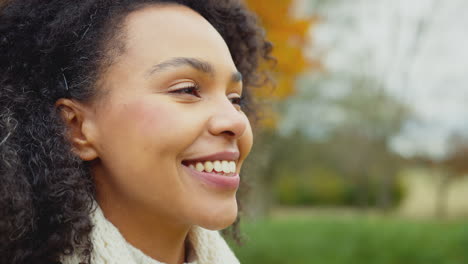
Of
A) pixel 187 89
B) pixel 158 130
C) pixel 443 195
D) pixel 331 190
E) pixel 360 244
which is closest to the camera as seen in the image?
pixel 158 130

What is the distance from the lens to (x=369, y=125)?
724 inches

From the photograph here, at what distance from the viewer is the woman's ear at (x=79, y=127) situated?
188 cm

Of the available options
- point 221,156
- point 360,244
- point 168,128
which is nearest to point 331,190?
point 360,244

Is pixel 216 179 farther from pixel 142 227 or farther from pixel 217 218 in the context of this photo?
pixel 142 227

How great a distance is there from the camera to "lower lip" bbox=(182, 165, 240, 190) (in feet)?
5.92

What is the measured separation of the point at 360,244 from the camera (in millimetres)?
7145

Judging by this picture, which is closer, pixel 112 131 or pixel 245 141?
pixel 112 131

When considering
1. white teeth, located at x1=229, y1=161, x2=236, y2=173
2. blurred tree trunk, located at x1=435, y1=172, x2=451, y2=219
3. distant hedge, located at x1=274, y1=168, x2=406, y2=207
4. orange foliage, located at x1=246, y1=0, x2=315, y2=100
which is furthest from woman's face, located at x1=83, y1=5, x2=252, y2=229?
distant hedge, located at x1=274, y1=168, x2=406, y2=207

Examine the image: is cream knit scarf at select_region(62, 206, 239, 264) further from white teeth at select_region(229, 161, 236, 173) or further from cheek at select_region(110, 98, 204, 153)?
white teeth at select_region(229, 161, 236, 173)

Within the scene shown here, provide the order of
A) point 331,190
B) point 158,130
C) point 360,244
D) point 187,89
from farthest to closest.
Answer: point 331,190, point 360,244, point 187,89, point 158,130

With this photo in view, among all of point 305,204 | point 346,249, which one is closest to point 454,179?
point 305,204

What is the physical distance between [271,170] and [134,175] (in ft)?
56.1

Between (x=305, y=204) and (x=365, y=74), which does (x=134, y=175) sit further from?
(x=305, y=204)

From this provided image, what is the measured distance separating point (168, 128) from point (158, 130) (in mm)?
31
